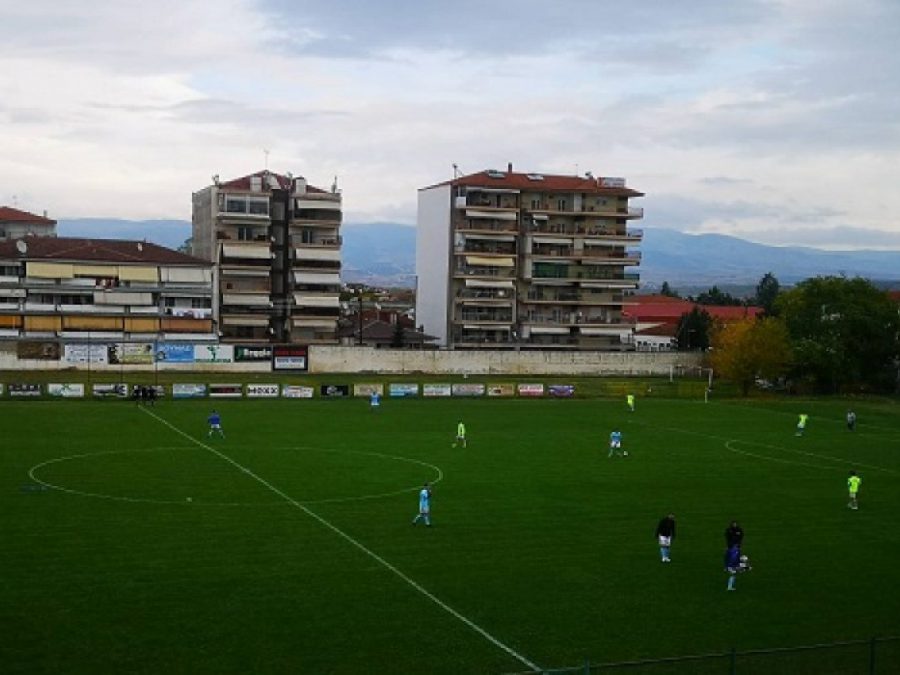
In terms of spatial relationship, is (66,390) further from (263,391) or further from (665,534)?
(665,534)

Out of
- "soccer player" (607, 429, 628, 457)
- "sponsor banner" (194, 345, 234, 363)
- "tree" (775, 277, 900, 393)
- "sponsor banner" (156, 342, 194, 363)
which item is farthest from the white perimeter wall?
"soccer player" (607, 429, 628, 457)

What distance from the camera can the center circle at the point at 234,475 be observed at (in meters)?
36.4

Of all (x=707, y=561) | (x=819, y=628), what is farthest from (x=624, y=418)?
(x=819, y=628)

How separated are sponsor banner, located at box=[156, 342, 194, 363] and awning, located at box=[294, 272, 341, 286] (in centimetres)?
2347

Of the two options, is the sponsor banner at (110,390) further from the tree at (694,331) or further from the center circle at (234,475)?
the tree at (694,331)

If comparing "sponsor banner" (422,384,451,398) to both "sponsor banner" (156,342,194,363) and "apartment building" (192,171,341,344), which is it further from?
"apartment building" (192,171,341,344)

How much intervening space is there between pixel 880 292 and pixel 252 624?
81218 mm

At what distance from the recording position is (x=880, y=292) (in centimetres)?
9212

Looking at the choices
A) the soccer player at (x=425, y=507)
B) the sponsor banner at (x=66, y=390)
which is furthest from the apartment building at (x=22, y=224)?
the soccer player at (x=425, y=507)

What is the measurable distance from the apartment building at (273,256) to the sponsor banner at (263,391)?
26756mm

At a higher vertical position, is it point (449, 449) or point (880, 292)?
point (880, 292)

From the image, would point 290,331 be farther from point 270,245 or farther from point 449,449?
point 449,449

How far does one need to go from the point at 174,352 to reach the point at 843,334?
2067 inches

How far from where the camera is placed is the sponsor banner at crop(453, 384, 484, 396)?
3076 inches
